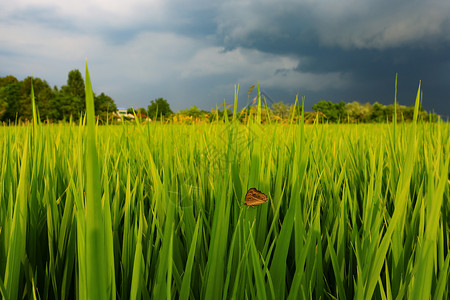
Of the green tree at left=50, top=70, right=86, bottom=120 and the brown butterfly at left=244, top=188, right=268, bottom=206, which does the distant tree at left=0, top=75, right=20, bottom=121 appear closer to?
the green tree at left=50, top=70, right=86, bottom=120

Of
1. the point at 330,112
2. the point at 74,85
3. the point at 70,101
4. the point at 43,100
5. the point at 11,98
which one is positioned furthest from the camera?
the point at 74,85

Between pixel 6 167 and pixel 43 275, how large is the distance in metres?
0.31

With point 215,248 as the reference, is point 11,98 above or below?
above

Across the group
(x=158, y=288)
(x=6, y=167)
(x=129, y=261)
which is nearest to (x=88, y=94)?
(x=158, y=288)

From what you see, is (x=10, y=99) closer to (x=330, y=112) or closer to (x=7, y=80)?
(x=7, y=80)

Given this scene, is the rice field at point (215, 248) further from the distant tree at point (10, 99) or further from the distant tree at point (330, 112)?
the distant tree at point (10, 99)

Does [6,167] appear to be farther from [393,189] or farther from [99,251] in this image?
[393,189]

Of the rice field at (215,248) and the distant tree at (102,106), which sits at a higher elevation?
the distant tree at (102,106)

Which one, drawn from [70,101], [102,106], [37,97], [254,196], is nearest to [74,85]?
[37,97]

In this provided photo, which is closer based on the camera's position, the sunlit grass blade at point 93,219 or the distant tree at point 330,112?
the sunlit grass blade at point 93,219

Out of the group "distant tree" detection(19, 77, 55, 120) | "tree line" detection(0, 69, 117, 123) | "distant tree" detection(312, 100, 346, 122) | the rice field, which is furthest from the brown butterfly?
"distant tree" detection(19, 77, 55, 120)

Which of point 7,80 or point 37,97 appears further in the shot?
point 7,80

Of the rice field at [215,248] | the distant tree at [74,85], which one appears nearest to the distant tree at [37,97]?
the distant tree at [74,85]

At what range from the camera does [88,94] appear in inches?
8.2
